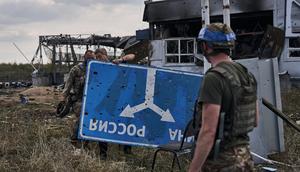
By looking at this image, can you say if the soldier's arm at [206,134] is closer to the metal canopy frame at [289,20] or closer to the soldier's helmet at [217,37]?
the soldier's helmet at [217,37]

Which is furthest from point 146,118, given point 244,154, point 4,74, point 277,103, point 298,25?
point 4,74

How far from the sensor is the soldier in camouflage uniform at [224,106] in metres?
3.33

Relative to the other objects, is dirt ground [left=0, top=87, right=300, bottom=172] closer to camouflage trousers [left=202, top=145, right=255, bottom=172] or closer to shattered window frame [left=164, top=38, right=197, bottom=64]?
camouflage trousers [left=202, top=145, right=255, bottom=172]

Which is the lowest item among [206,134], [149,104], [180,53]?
[149,104]

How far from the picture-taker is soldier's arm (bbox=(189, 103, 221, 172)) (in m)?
3.30

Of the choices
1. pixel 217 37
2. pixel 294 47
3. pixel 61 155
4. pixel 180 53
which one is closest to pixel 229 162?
pixel 217 37

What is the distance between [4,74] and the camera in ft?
167

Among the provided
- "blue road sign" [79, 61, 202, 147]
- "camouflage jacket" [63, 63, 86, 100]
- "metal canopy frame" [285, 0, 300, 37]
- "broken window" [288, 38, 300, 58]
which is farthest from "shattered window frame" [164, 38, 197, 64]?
"blue road sign" [79, 61, 202, 147]

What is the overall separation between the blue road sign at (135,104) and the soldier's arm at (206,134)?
3.65 meters

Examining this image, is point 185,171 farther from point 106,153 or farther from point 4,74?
point 4,74

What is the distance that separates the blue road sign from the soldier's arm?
12.0 ft

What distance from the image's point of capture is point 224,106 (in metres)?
3.44

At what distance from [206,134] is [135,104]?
379cm

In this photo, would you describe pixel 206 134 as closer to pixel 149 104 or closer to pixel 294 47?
pixel 149 104
